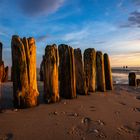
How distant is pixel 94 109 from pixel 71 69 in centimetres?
146

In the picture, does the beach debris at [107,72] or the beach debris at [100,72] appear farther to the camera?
the beach debris at [107,72]

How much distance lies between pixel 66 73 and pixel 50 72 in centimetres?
81

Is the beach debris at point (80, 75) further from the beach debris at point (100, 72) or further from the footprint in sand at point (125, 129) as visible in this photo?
the footprint in sand at point (125, 129)

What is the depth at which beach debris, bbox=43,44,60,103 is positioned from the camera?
228 inches

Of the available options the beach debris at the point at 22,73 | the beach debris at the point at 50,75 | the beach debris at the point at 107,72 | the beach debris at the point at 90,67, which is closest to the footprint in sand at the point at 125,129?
the beach debris at the point at 50,75

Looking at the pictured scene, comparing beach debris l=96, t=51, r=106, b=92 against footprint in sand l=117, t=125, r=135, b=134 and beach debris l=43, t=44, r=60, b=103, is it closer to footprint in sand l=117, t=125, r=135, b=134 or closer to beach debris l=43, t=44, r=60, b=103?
beach debris l=43, t=44, r=60, b=103

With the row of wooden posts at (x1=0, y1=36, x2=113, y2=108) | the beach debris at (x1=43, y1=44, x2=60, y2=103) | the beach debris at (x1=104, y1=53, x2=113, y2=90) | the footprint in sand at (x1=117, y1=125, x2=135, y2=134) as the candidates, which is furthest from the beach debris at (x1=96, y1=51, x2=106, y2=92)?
the footprint in sand at (x1=117, y1=125, x2=135, y2=134)

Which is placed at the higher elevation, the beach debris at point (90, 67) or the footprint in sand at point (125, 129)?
the beach debris at point (90, 67)

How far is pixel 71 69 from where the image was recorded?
21.3ft

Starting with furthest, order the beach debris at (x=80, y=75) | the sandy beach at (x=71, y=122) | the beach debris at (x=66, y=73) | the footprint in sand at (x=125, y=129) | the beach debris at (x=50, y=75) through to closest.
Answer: the beach debris at (x=80, y=75), the beach debris at (x=66, y=73), the beach debris at (x=50, y=75), the footprint in sand at (x=125, y=129), the sandy beach at (x=71, y=122)

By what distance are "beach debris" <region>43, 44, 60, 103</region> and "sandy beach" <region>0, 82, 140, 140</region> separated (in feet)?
0.79

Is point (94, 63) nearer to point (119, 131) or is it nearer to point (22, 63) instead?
point (22, 63)

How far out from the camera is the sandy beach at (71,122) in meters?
4.01

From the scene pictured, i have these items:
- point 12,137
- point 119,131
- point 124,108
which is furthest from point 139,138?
point 12,137
